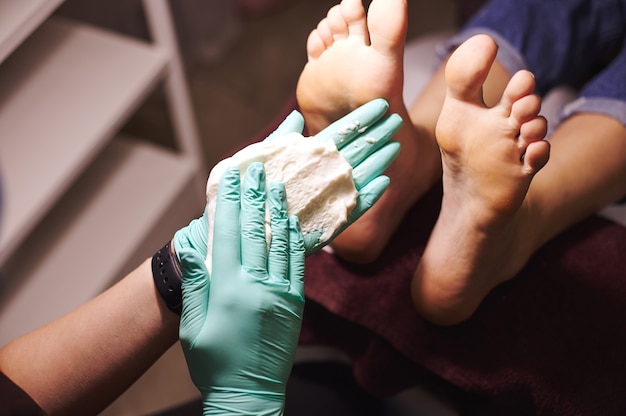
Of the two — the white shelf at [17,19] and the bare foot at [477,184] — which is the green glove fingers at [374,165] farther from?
the white shelf at [17,19]

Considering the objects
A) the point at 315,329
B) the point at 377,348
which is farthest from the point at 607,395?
the point at 315,329

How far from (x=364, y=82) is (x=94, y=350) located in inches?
16.3

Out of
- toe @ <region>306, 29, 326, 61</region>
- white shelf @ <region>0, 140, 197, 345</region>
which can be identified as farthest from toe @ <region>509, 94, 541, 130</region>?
white shelf @ <region>0, 140, 197, 345</region>

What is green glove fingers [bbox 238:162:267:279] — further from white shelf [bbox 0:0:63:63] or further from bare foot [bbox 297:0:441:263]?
white shelf [bbox 0:0:63:63]

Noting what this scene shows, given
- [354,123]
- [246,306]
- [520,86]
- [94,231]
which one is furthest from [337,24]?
[94,231]

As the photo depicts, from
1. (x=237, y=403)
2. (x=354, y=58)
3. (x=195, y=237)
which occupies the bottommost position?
(x=237, y=403)

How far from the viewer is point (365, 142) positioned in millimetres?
755

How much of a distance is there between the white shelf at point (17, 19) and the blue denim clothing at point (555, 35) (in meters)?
0.61

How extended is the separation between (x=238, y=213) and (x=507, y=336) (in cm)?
37

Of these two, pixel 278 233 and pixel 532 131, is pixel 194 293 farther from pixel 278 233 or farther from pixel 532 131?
pixel 532 131

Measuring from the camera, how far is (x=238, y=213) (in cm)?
69

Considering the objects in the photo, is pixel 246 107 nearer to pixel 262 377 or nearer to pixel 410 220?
pixel 410 220

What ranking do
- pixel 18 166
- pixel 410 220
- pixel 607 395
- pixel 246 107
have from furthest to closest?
1. pixel 246 107
2. pixel 18 166
3. pixel 410 220
4. pixel 607 395

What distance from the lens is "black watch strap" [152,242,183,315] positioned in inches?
28.5
